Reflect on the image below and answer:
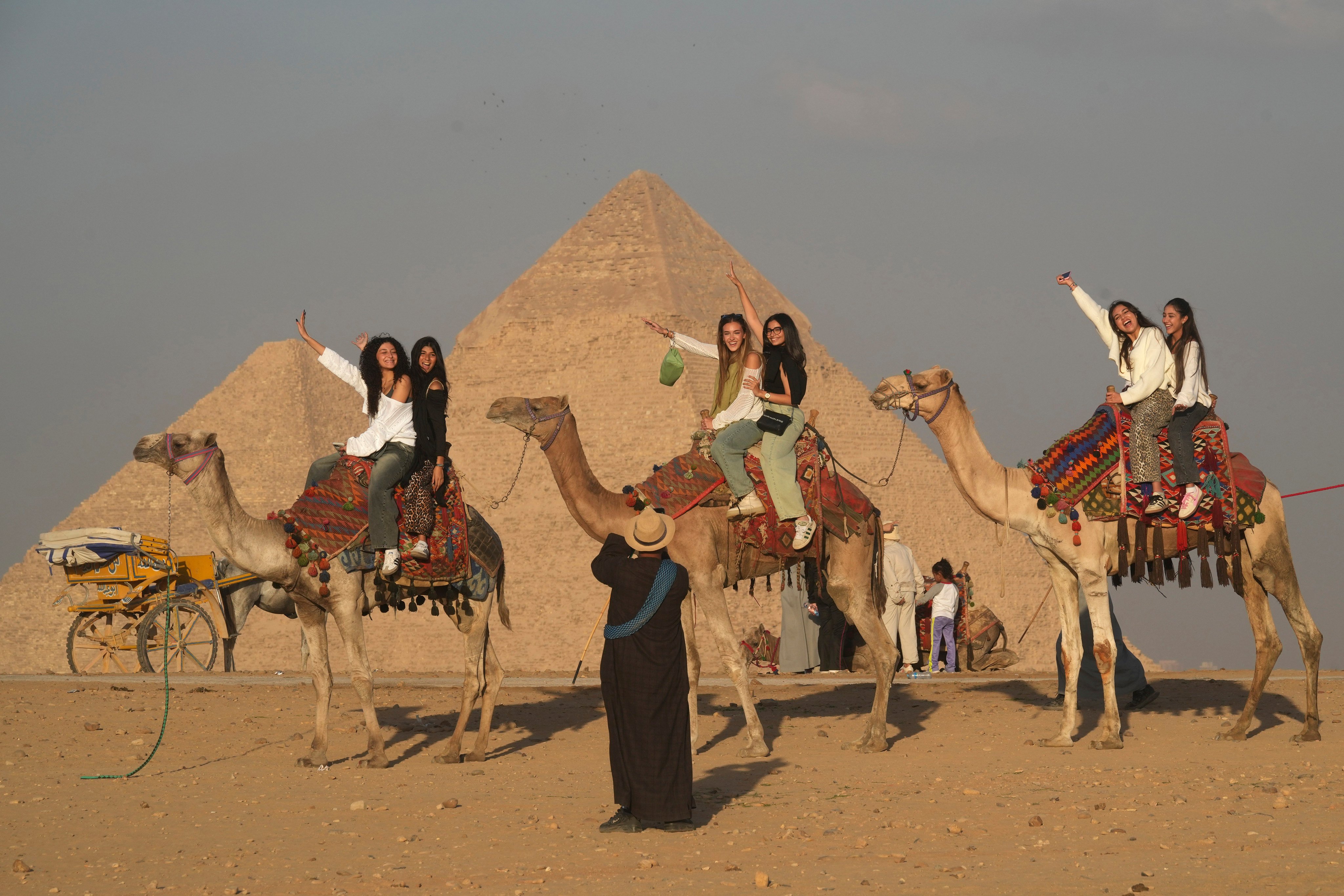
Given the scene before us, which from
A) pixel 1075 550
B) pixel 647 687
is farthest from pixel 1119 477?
pixel 647 687

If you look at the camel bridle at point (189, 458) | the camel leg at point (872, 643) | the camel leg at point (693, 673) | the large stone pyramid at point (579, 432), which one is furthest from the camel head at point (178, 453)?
the large stone pyramid at point (579, 432)

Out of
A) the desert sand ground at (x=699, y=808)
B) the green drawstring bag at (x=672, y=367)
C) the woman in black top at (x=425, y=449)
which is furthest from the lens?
the green drawstring bag at (x=672, y=367)

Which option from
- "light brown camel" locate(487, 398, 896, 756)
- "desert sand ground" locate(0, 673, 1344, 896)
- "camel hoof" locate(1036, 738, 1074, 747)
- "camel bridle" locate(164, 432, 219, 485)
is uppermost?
"camel bridle" locate(164, 432, 219, 485)

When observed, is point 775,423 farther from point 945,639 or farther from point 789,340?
point 945,639

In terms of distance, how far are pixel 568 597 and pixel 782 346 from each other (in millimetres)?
42426

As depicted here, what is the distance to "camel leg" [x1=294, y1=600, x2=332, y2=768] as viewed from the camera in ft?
29.1

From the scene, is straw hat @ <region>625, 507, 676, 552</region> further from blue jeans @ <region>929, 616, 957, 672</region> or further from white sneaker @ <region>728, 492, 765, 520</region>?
blue jeans @ <region>929, 616, 957, 672</region>

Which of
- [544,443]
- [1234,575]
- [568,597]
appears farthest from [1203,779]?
[568,597]

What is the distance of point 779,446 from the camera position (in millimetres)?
9211

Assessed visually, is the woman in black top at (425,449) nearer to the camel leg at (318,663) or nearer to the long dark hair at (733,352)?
the camel leg at (318,663)

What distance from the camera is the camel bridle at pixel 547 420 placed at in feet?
31.1

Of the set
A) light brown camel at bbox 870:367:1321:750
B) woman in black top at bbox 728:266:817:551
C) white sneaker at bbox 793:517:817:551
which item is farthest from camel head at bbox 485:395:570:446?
light brown camel at bbox 870:367:1321:750

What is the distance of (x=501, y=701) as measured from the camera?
12.6 metres

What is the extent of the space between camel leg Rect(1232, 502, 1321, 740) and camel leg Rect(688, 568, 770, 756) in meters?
2.93
